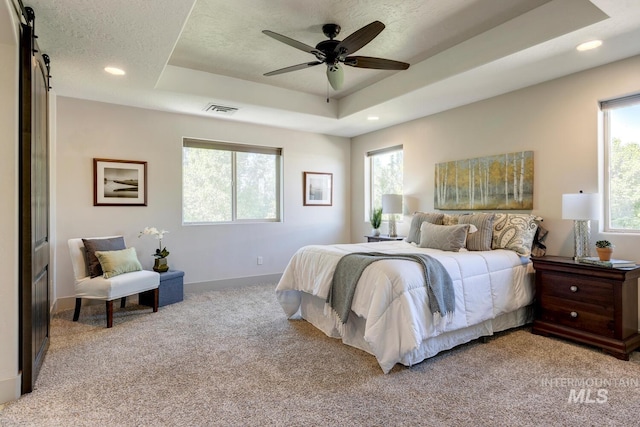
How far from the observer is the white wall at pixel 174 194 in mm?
3980

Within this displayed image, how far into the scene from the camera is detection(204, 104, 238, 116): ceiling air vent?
429cm

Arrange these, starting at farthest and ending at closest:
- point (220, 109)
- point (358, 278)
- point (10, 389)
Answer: point (220, 109) → point (358, 278) → point (10, 389)

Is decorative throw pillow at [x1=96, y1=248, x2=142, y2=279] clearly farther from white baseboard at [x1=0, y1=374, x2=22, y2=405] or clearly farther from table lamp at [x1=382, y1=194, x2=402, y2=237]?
table lamp at [x1=382, y1=194, x2=402, y2=237]

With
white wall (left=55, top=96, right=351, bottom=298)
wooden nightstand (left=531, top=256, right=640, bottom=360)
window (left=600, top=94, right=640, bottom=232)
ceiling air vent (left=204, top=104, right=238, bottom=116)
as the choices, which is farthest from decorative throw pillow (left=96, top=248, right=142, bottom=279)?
window (left=600, top=94, right=640, bottom=232)

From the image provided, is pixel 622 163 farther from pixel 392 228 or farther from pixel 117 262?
pixel 117 262

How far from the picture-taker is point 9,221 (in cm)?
205

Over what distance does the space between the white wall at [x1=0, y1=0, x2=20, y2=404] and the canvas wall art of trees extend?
427 cm

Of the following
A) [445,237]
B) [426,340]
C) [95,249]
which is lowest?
[426,340]

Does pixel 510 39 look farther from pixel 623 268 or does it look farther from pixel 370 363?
pixel 370 363

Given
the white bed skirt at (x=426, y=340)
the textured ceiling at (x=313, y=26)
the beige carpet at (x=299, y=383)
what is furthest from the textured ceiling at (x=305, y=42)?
the beige carpet at (x=299, y=383)

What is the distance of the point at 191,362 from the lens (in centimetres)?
254

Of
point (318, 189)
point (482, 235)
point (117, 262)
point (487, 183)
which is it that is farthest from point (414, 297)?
point (318, 189)

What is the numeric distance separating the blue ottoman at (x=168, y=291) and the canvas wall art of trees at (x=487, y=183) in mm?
3497

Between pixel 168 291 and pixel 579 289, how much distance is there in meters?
4.17
